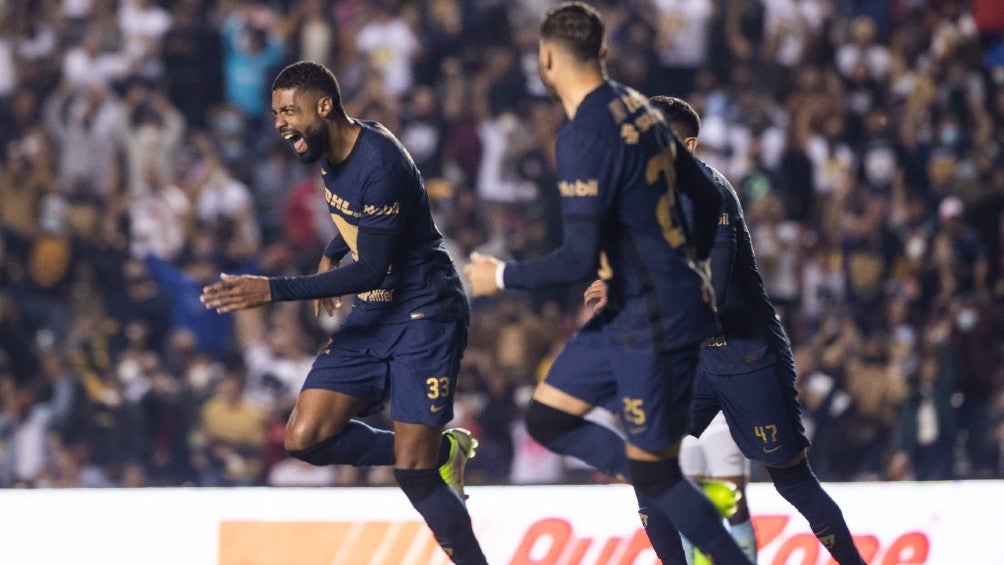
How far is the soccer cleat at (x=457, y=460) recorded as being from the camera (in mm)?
6324

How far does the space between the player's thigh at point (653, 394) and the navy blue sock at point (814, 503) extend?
98 cm

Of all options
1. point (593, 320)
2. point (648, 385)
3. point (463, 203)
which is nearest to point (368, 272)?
point (593, 320)

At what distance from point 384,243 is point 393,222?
0.09 metres

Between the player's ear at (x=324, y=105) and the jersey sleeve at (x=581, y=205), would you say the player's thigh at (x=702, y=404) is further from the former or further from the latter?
the player's ear at (x=324, y=105)

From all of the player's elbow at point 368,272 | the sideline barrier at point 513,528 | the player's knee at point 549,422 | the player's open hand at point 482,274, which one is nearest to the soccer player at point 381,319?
the player's elbow at point 368,272

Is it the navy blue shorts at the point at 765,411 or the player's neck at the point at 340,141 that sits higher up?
the player's neck at the point at 340,141

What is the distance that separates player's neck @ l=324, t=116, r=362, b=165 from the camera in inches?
239

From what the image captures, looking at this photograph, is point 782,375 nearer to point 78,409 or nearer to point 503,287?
point 503,287

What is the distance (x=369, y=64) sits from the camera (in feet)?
44.6

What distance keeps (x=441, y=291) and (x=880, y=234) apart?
711 centimetres

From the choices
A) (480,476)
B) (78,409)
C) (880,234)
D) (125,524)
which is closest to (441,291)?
(125,524)

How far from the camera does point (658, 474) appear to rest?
5.24 metres

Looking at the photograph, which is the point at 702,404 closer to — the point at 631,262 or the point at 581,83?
the point at 631,262

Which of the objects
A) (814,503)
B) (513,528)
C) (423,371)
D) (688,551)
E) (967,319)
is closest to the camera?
(814,503)
